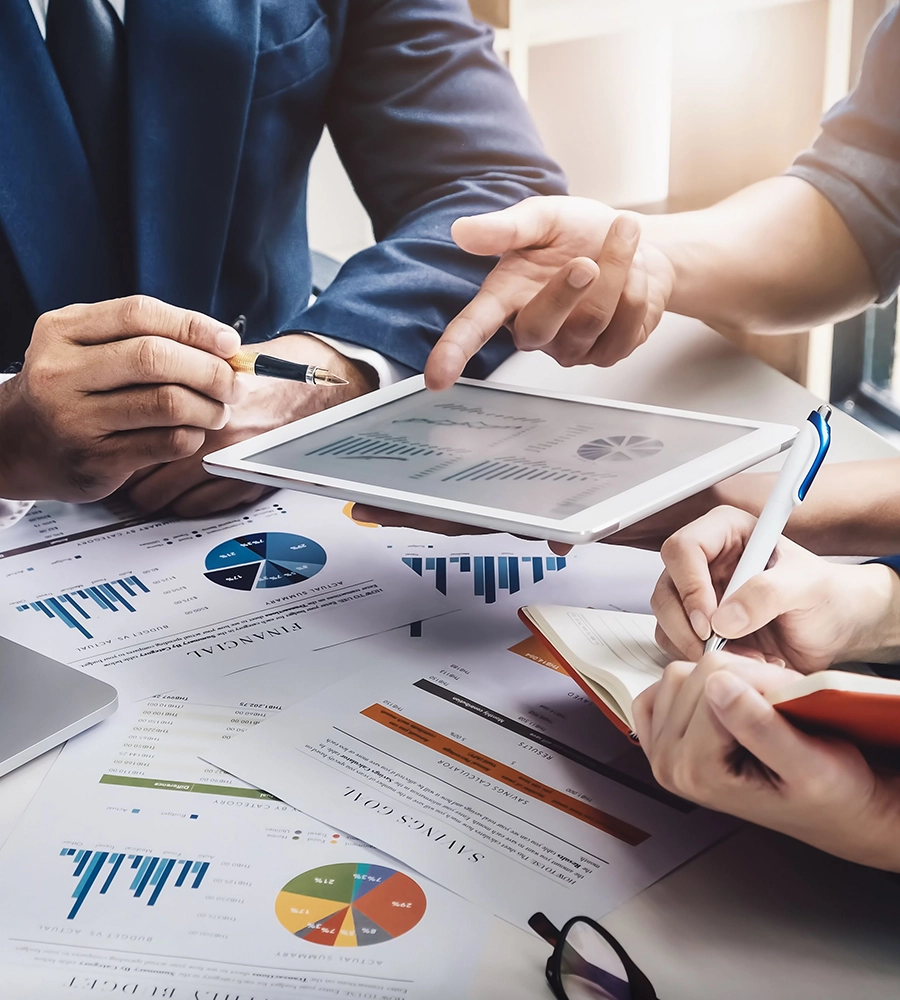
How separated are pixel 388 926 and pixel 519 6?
210 cm

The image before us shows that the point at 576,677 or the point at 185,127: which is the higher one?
the point at 185,127

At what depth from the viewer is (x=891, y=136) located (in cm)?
102

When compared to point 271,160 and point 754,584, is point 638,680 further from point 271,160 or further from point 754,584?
point 271,160

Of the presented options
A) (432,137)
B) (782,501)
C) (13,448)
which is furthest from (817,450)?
(432,137)

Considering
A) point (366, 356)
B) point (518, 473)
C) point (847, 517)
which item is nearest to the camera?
point (518, 473)

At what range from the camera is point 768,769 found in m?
0.39

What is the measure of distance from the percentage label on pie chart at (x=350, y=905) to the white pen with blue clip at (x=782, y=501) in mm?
189

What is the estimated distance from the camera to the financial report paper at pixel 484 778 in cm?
43

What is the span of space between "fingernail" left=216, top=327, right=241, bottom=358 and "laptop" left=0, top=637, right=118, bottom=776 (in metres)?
0.23

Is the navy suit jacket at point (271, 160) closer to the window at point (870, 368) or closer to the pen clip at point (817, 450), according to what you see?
the pen clip at point (817, 450)

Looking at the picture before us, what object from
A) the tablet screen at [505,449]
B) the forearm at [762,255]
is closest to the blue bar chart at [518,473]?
the tablet screen at [505,449]

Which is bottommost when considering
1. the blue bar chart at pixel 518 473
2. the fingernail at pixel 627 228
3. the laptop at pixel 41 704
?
the laptop at pixel 41 704

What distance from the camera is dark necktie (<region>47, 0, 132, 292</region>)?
3.17ft

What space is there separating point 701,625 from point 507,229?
0.43 m
